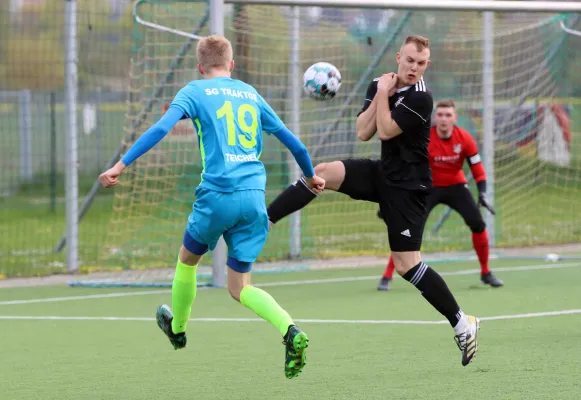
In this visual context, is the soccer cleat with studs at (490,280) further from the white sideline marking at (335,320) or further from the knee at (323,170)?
the knee at (323,170)

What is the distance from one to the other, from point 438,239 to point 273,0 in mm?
5046

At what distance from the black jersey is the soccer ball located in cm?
47

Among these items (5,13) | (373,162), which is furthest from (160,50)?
(5,13)

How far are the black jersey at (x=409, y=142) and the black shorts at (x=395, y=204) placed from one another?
7 cm

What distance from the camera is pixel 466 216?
11094mm

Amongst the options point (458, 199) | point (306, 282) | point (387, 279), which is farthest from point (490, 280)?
point (306, 282)

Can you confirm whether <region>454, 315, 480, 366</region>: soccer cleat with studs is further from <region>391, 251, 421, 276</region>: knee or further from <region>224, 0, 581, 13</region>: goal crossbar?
<region>224, 0, 581, 13</region>: goal crossbar

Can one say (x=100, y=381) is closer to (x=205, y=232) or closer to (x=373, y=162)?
(x=205, y=232)

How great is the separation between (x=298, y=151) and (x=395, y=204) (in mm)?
1054

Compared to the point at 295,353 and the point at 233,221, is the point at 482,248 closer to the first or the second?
the point at 233,221

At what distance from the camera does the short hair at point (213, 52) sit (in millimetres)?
6574

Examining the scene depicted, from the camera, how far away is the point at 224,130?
636cm

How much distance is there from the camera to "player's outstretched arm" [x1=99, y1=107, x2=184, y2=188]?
597cm

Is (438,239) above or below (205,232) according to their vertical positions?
below
